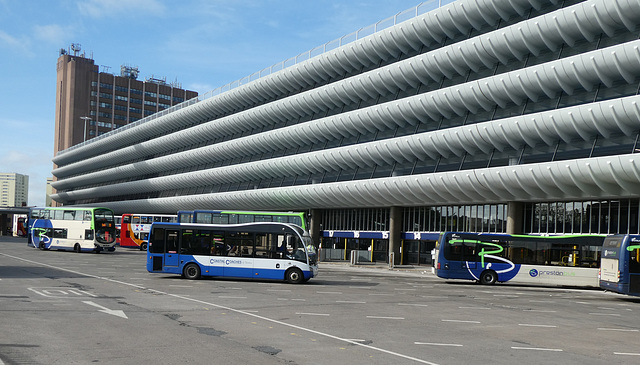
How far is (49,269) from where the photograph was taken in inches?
1373

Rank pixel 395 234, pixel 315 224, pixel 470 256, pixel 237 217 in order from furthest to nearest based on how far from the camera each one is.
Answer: pixel 315 224 → pixel 395 234 → pixel 470 256 → pixel 237 217

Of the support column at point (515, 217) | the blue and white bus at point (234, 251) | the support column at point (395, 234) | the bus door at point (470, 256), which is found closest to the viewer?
the blue and white bus at point (234, 251)

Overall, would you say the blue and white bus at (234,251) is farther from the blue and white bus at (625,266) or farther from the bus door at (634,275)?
the bus door at (634,275)

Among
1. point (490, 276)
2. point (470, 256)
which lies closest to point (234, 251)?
point (470, 256)

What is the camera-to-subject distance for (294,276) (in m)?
31.2

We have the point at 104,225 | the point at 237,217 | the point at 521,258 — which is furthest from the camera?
the point at 104,225

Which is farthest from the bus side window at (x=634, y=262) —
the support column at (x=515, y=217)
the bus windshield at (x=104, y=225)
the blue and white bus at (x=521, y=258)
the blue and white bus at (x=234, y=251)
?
the bus windshield at (x=104, y=225)

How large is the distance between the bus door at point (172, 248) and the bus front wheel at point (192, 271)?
1.81ft

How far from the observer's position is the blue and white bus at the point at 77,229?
58.1m

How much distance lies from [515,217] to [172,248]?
85.3 feet

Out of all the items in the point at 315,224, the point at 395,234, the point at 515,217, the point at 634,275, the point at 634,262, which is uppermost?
the point at 515,217

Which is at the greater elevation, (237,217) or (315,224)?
(237,217)

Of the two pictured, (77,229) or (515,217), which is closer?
(515,217)

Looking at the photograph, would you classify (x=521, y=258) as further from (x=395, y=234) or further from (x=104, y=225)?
(x=104, y=225)
